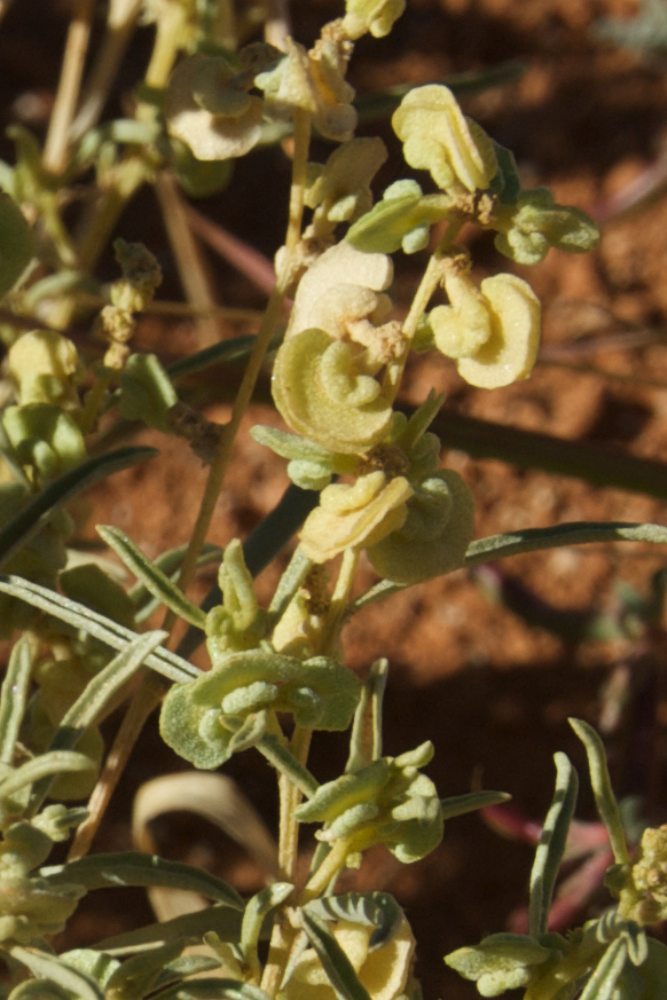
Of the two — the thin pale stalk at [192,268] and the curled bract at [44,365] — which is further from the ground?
the curled bract at [44,365]

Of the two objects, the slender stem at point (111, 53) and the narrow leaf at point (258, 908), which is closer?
the narrow leaf at point (258, 908)

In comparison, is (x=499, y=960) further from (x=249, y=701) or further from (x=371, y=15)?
(x=371, y=15)

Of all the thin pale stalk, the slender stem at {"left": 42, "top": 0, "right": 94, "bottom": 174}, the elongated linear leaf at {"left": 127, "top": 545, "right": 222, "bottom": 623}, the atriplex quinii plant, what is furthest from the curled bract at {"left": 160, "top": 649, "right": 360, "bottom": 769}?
the thin pale stalk

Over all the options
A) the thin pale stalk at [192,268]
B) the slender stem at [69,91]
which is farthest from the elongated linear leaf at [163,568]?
the thin pale stalk at [192,268]

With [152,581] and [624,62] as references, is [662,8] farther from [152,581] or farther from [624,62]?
[152,581]

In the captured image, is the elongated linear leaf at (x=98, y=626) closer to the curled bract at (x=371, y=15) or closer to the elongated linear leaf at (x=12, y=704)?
the elongated linear leaf at (x=12, y=704)

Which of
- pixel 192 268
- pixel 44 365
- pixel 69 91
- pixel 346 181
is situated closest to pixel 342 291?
pixel 346 181

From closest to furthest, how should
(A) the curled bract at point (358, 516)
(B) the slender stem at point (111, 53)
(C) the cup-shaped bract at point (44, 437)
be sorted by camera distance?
(A) the curled bract at point (358, 516)
(C) the cup-shaped bract at point (44, 437)
(B) the slender stem at point (111, 53)

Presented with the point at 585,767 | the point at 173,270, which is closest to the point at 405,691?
the point at 585,767
